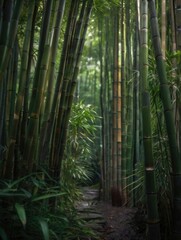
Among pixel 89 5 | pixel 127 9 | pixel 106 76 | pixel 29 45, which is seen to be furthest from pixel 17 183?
pixel 106 76

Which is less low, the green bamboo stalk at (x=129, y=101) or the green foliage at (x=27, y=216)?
the green bamboo stalk at (x=129, y=101)

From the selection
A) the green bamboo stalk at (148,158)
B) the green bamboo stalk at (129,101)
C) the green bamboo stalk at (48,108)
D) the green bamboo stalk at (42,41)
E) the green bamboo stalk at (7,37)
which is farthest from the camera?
the green bamboo stalk at (129,101)

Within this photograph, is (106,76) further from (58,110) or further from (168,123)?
(168,123)

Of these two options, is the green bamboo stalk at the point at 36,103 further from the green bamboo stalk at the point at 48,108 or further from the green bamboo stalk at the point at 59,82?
the green bamboo stalk at the point at 59,82

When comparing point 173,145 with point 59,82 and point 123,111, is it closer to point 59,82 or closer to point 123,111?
point 59,82

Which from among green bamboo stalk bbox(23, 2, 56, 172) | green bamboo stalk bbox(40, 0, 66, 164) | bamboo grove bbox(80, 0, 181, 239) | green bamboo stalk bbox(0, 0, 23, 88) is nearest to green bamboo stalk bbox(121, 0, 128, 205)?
bamboo grove bbox(80, 0, 181, 239)

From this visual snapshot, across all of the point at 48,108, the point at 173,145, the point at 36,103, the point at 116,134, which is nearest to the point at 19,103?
the point at 36,103

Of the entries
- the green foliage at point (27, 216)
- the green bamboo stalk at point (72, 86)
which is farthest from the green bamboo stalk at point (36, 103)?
the green bamboo stalk at point (72, 86)

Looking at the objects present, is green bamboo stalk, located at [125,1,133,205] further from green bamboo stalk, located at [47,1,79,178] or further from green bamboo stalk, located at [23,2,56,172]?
green bamboo stalk, located at [23,2,56,172]

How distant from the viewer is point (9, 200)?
1441 mm

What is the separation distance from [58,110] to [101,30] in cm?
247

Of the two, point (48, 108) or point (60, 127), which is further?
point (60, 127)

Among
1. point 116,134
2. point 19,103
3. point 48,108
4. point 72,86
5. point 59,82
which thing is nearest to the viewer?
point 19,103

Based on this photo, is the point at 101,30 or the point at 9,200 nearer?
the point at 9,200
